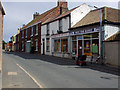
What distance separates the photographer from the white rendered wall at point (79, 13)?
839 inches

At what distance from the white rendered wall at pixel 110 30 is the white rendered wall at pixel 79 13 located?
6.67 metres

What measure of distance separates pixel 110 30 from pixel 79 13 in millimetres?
7687

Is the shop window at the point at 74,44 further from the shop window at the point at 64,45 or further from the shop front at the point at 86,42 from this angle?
the shop window at the point at 64,45

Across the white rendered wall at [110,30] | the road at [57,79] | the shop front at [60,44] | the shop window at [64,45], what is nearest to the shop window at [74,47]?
the shop front at [60,44]

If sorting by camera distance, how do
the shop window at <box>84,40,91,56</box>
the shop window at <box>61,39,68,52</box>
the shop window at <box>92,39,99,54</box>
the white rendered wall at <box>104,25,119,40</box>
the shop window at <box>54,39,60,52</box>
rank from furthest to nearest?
the shop window at <box>54,39,60,52</box> → the shop window at <box>61,39,68,52</box> → the shop window at <box>84,40,91,56</box> → the shop window at <box>92,39,99,54</box> → the white rendered wall at <box>104,25,119,40</box>

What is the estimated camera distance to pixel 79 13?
2205 centimetres

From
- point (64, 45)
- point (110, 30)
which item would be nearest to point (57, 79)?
point (110, 30)

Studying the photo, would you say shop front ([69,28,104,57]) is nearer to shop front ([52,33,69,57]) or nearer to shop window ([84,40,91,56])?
shop window ([84,40,91,56])

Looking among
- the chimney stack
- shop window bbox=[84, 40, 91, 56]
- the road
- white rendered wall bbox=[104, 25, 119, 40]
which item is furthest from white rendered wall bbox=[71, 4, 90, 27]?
the road

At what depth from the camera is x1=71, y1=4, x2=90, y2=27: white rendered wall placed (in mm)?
21312

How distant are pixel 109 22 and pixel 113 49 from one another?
3249mm

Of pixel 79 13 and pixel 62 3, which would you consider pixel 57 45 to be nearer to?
pixel 79 13

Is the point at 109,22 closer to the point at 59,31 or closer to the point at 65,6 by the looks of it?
the point at 59,31

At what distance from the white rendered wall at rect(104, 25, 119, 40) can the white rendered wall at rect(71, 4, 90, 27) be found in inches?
263
